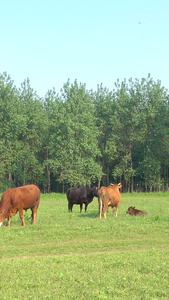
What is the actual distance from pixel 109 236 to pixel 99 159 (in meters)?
48.0

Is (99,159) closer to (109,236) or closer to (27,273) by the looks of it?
(109,236)

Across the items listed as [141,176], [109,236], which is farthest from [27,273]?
[141,176]

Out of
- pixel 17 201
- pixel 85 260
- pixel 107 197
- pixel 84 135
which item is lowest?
pixel 85 260

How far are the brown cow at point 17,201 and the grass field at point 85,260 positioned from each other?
27.8 inches

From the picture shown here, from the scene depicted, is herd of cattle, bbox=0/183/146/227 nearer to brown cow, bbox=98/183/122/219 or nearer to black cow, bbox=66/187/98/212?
brown cow, bbox=98/183/122/219

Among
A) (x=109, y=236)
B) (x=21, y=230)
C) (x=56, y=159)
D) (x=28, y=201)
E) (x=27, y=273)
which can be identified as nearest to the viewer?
(x=27, y=273)

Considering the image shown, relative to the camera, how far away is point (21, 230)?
17266 millimetres

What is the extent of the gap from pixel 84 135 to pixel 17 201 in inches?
1512

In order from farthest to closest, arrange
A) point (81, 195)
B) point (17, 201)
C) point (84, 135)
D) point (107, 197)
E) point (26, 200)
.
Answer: point (84, 135), point (81, 195), point (107, 197), point (26, 200), point (17, 201)

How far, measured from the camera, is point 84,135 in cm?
5697

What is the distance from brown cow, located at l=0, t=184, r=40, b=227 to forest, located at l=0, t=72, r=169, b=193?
35.1 m

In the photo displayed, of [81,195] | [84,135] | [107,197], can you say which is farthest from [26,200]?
[84,135]

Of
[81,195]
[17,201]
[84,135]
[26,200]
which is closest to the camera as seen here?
[17,201]

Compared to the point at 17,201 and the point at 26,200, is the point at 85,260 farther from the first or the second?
the point at 26,200
